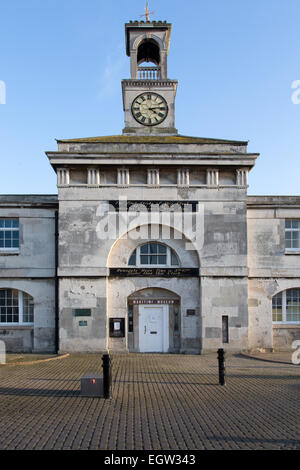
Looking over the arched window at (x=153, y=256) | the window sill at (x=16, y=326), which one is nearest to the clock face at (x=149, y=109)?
the arched window at (x=153, y=256)

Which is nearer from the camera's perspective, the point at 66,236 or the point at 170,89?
the point at 66,236

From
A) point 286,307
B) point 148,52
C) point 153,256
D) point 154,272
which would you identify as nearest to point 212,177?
point 153,256

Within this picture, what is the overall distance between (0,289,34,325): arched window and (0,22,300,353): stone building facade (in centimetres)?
5

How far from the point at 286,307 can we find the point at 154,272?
6.60 metres

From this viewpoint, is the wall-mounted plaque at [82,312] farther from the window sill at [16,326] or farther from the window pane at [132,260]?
the window pane at [132,260]

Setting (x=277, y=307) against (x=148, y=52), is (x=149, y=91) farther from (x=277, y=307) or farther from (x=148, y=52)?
(x=277, y=307)

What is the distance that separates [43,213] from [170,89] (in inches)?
376

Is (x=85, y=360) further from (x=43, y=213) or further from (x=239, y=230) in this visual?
(x=239, y=230)

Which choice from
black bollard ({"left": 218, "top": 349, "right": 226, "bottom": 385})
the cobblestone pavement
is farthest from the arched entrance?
black bollard ({"left": 218, "top": 349, "right": 226, "bottom": 385})

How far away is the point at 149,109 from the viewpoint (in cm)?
2252

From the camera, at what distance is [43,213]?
19.8 meters

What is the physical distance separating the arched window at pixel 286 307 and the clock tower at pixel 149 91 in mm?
9831

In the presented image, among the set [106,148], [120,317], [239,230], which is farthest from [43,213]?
[239,230]

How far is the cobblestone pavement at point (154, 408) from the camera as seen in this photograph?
7.84 m
